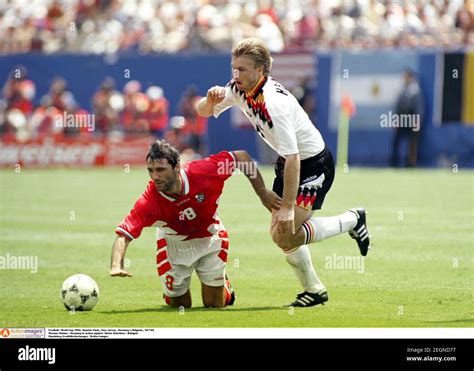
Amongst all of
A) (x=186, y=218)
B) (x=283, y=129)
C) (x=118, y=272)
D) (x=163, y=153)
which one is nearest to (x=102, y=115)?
(x=186, y=218)

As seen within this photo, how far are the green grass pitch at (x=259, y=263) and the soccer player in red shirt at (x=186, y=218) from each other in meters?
0.30

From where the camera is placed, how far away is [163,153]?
9.52 metres

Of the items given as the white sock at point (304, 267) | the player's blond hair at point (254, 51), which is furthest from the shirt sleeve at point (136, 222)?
the player's blond hair at point (254, 51)

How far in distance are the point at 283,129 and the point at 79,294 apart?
242 cm

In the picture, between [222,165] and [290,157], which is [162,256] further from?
[290,157]

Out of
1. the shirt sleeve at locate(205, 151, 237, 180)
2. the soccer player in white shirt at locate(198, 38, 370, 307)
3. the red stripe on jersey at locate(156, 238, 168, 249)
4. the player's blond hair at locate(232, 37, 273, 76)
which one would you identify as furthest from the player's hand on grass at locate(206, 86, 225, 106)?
the red stripe on jersey at locate(156, 238, 168, 249)

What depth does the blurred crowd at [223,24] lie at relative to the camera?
2983cm

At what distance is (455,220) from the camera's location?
17.0 metres

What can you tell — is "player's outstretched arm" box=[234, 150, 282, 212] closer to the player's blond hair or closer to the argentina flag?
the player's blond hair

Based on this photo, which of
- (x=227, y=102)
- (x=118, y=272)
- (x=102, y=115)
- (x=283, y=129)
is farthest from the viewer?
(x=102, y=115)

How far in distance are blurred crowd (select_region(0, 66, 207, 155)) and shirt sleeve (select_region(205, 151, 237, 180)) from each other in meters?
20.4

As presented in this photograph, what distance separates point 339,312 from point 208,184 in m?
1.63
